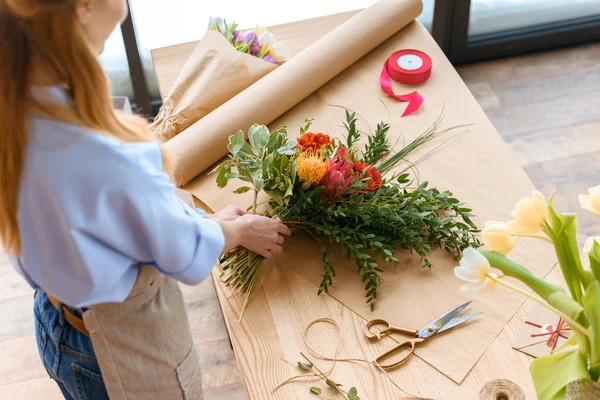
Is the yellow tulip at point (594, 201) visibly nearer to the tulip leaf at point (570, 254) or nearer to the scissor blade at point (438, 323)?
the tulip leaf at point (570, 254)

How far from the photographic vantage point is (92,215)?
933 mm

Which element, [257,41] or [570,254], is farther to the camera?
[257,41]

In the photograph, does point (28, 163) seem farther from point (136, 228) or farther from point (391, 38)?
point (391, 38)

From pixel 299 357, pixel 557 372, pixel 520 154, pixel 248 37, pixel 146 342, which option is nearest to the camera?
pixel 557 372

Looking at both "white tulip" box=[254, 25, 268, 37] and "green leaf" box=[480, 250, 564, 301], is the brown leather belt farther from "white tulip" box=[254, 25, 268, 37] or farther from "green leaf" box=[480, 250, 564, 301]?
"white tulip" box=[254, 25, 268, 37]

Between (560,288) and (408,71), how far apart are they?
0.87m

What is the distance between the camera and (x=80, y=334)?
1.21 m

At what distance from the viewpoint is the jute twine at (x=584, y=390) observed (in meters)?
0.96

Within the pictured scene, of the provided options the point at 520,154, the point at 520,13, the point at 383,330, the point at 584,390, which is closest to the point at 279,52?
the point at 383,330

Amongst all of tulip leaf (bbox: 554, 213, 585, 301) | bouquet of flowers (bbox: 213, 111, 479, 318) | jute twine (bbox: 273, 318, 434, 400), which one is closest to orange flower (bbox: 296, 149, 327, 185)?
bouquet of flowers (bbox: 213, 111, 479, 318)

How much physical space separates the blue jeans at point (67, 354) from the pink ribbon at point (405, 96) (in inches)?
36.3

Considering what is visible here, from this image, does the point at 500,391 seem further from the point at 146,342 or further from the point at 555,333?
the point at 146,342

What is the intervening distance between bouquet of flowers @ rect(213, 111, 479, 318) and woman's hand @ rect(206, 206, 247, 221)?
0.15 ft

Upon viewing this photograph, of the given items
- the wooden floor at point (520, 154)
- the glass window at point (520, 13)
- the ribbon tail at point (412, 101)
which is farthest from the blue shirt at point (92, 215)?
the glass window at point (520, 13)
